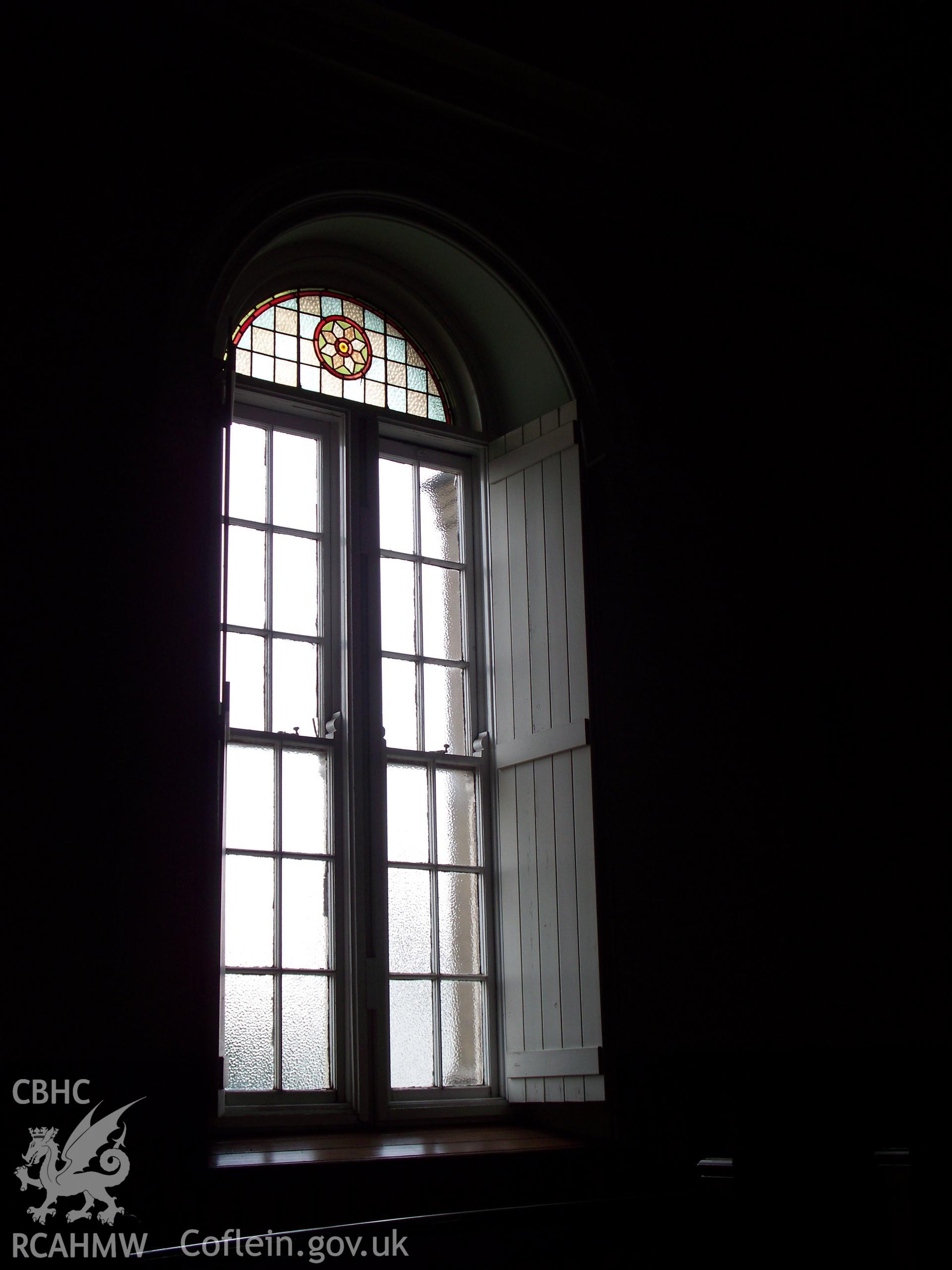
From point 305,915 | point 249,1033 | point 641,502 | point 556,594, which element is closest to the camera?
point 249,1033

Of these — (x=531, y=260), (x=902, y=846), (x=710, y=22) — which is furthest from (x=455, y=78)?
(x=902, y=846)

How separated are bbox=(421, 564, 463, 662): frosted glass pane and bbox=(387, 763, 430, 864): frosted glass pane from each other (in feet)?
1.65

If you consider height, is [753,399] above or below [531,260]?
below

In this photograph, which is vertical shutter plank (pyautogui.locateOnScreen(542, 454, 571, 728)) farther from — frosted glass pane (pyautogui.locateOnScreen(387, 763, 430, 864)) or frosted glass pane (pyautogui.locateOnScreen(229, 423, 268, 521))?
frosted glass pane (pyautogui.locateOnScreen(229, 423, 268, 521))

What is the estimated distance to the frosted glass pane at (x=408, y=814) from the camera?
15.4 ft

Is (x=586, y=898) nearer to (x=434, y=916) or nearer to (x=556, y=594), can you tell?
(x=434, y=916)

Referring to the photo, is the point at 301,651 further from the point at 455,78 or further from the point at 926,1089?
the point at 926,1089

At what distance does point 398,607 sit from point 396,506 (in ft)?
1.37

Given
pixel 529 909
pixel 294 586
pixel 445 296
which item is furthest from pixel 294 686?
pixel 445 296

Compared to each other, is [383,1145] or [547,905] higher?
[547,905]

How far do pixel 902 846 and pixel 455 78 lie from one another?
11.3ft

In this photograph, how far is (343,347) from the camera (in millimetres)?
5203

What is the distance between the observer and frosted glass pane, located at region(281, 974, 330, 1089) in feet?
14.0

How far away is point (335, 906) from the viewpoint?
14.7ft
